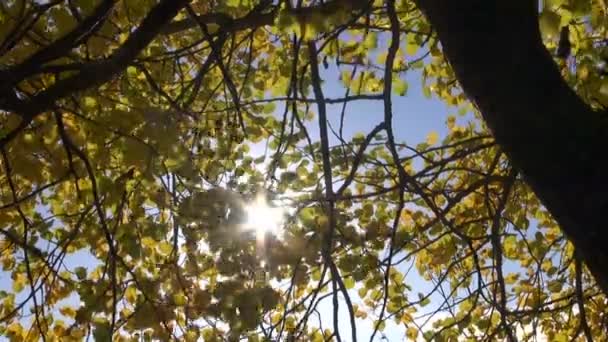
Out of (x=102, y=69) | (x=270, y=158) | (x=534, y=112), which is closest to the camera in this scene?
(x=534, y=112)

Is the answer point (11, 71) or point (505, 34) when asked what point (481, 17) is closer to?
point (505, 34)

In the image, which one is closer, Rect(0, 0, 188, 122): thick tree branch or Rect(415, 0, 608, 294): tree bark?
Rect(415, 0, 608, 294): tree bark

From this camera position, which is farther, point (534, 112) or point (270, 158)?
point (270, 158)

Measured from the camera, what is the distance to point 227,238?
2551mm

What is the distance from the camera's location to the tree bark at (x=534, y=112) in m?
1.30

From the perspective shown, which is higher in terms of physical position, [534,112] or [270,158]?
[270,158]

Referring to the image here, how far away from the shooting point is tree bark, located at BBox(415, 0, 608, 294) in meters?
1.30

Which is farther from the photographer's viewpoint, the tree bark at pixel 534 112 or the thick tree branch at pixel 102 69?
the thick tree branch at pixel 102 69

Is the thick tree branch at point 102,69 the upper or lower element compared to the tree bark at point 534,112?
upper

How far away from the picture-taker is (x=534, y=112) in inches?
53.7

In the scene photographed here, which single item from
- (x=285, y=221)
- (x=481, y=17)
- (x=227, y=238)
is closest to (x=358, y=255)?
(x=285, y=221)

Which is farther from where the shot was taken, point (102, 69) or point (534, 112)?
point (102, 69)

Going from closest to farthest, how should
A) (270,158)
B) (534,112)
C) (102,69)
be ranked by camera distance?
(534,112) → (102,69) → (270,158)

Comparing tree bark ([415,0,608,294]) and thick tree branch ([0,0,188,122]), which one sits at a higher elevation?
thick tree branch ([0,0,188,122])
